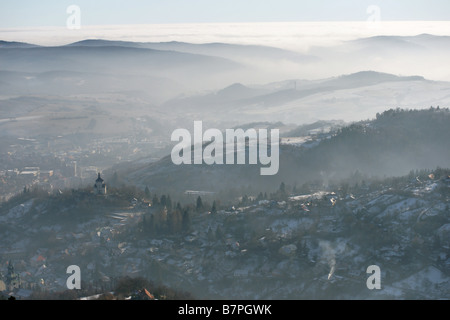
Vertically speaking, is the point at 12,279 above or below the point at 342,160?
below

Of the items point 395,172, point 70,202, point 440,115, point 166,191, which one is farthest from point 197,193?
point 440,115

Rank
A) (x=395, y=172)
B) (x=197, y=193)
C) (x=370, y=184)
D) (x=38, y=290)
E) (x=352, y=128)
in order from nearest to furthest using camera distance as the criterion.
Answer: (x=38, y=290) → (x=370, y=184) → (x=197, y=193) → (x=395, y=172) → (x=352, y=128)

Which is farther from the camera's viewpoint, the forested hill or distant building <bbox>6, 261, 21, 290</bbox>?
the forested hill

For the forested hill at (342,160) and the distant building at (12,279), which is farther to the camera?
the forested hill at (342,160)

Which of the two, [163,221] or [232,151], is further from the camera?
[232,151]

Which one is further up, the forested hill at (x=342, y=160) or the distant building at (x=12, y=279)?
the forested hill at (x=342, y=160)

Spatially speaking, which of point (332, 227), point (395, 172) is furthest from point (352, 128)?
point (332, 227)

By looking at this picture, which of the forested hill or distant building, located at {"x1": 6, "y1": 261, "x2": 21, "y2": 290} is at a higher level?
the forested hill

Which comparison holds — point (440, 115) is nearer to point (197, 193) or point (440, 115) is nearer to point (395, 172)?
point (395, 172)

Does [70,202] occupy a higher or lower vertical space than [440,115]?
lower

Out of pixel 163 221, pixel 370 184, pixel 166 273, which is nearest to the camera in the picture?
pixel 166 273

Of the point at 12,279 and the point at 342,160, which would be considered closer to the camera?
the point at 12,279
